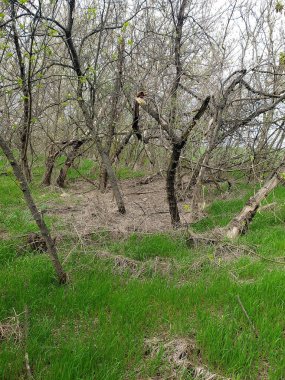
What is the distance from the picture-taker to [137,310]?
350 centimetres

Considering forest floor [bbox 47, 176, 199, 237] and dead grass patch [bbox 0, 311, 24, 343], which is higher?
forest floor [bbox 47, 176, 199, 237]

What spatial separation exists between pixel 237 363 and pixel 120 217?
488cm

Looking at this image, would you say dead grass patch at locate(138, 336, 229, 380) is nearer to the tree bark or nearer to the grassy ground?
the grassy ground

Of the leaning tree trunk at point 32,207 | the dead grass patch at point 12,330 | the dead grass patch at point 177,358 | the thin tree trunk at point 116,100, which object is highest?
the thin tree trunk at point 116,100

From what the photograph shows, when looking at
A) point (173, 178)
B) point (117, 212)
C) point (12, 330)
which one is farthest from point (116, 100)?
point (12, 330)

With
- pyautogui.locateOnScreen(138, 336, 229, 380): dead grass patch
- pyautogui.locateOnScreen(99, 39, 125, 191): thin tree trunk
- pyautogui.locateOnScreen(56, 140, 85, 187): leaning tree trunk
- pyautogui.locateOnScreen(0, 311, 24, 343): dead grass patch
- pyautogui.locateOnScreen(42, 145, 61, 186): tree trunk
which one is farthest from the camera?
pyautogui.locateOnScreen(42, 145, 61, 186): tree trunk

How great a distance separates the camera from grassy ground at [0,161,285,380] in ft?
9.14

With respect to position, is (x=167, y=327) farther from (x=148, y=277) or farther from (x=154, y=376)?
(x=148, y=277)

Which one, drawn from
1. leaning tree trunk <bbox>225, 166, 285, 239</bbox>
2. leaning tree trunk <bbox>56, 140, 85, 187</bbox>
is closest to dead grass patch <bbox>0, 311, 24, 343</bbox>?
leaning tree trunk <bbox>225, 166, 285, 239</bbox>

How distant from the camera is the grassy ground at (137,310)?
9.14 ft

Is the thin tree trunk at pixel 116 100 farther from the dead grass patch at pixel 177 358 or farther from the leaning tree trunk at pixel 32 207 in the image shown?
the dead grass patch at pixel 177 358

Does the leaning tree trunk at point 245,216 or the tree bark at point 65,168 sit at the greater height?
the tree bark at point 65,168

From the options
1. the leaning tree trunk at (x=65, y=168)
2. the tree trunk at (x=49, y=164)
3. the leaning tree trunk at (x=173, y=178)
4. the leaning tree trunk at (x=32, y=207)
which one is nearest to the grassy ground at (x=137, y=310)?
the leaning tree trunk at (x=32, y=207)

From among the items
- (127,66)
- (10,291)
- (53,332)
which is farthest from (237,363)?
(127,66)
